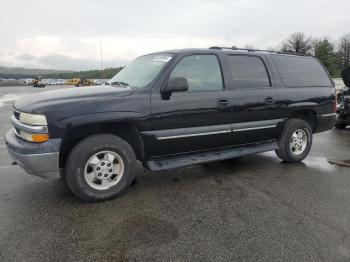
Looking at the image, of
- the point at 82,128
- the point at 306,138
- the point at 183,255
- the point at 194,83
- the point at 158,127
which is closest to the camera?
the point at 183,255

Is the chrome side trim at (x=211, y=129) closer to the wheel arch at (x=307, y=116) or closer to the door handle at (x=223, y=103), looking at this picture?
the door handle at (x=223, y=103)

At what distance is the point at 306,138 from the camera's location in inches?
234

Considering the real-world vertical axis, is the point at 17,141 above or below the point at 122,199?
above

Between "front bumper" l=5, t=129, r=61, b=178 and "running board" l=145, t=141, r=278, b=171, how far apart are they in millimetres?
1171

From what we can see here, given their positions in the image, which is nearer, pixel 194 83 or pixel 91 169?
pixel 91 169

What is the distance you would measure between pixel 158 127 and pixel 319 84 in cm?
344

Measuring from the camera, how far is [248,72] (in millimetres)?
5066

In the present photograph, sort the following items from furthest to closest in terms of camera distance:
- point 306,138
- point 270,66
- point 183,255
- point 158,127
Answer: point 306,138 → point 270,66 → point 158,127 → point 183,255

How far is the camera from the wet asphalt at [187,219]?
9.35 ft

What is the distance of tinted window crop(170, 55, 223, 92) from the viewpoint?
446cm

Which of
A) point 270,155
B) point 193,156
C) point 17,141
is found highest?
point 17,141

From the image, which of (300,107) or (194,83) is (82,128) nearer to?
(194,83)

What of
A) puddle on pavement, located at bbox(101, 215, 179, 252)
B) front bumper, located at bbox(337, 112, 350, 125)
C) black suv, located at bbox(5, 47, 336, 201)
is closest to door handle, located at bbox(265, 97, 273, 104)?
black suv, located at bbox(5, 47, 336, 201)

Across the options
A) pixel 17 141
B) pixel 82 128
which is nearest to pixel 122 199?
pixel 82 128
